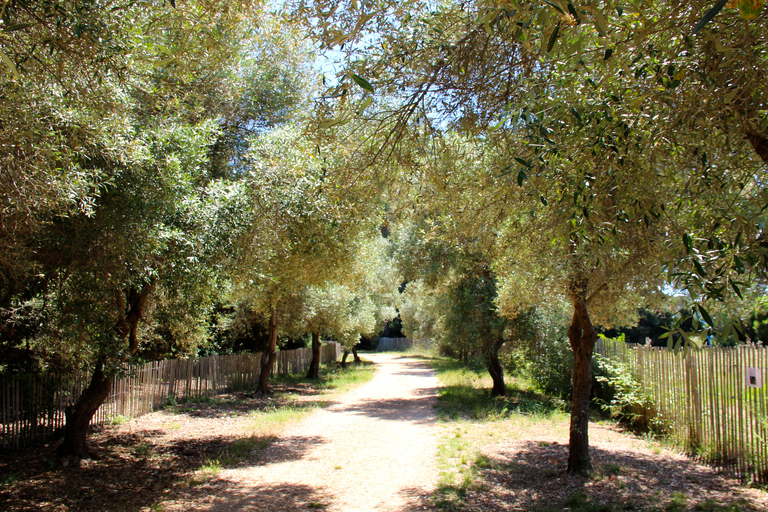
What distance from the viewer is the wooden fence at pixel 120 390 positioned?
371 inches

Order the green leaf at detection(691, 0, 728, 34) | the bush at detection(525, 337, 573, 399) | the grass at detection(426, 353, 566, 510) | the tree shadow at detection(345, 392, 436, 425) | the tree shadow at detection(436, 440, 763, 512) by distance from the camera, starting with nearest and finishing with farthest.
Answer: the green leaf at detection(691, 0, 728, 34) → the tree shadow at detection(436, 440, 763, 512) → the grass at detection(426, 353, 566, 510) → the tree shadow at detection(345, 392, 436, 425) → the bush at detection(525, 337, 573, 399)

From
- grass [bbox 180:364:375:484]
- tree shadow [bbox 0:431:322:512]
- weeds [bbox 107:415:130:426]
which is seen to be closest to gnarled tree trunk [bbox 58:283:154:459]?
tree shadow [bbox 0:431:322:512]

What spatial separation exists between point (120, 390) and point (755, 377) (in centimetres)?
1356

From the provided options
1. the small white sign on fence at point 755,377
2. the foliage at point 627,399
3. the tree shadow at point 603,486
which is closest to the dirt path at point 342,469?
the tree shadow at point 603,486

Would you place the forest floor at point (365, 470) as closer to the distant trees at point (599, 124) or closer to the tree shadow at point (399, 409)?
the tree shadow at point (399, 409)

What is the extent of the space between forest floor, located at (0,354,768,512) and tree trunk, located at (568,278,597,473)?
315 mm

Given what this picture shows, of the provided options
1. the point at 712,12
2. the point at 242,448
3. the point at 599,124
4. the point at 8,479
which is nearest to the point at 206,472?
the point at 242,448

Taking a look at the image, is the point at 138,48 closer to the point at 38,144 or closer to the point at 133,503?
the point at 38,144

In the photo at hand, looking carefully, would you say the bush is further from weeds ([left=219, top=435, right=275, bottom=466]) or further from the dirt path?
weeds ([left=219, top=435, right=275, bottom=466])

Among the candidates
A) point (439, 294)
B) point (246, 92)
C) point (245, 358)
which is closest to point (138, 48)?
point (246, 92)

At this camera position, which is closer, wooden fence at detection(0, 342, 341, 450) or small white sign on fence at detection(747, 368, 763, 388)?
small white sign on fence at detection(747, 368, 763, 388)

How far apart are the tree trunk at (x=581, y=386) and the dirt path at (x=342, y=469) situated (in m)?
2.30

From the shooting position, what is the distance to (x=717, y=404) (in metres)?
8.30

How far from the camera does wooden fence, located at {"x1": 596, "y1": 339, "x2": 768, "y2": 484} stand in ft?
24.0
